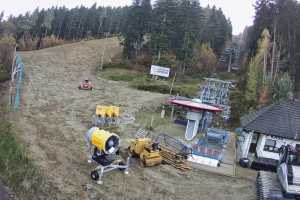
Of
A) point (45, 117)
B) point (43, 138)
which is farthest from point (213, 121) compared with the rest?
point (43, 138)

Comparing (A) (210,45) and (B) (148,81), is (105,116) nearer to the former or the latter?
(B) (148,81)

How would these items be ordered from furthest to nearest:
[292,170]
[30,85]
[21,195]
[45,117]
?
[30,85]
[45,117]
[292,170]
[21,195]

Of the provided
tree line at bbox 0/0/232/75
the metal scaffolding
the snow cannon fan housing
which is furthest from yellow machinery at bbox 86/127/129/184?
tree line at bbox 0/0/232/75

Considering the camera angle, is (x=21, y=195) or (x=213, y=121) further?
(x=213, y=121)

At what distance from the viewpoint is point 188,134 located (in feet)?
108

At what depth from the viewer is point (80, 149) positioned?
25.1m

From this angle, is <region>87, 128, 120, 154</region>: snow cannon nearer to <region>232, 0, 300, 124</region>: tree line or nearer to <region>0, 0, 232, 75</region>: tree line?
<region>232, 0, 300, 124</region>: tree line

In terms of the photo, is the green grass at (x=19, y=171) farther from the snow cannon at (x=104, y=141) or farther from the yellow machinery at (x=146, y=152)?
the yellow machinery at (x=146, y=152)

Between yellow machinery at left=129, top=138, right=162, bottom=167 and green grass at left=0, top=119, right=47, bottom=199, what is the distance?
20.8ft

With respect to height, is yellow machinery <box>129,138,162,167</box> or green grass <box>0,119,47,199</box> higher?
yellow machinery <box>129,138,162,167</box>

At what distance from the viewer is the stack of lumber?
2484 cm

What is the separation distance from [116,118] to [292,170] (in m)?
16.4

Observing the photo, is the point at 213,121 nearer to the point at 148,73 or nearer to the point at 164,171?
the point at 164,171

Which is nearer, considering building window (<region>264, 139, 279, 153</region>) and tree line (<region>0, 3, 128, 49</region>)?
building window (<region>264, 139, 279, 153</region>)
